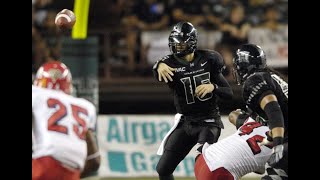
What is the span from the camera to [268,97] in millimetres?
5547

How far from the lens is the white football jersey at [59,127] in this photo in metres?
4.71

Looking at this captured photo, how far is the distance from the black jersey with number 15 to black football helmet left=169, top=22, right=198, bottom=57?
73 millimetres

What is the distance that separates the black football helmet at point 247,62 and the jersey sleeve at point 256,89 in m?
0.11

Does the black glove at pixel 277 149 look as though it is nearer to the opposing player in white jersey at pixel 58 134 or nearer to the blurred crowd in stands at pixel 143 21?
Answer: the opposing player in white jersey at pixel 58 134

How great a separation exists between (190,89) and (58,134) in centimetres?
163

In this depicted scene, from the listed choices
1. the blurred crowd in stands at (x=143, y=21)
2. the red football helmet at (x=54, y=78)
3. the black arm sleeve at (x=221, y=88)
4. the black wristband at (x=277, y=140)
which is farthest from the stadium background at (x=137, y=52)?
the red football helmet at (x=54, y=78)

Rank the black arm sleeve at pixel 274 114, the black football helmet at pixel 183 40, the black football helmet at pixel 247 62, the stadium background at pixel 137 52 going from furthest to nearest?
the stadium background at pixel 137 52
the black football helmet at pixel 183 40
the black football helmet at pixel 247 62
the black arm sleeve at pixel 274 114

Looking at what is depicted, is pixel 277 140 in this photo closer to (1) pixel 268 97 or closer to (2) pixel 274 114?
(2) pixel 274 114

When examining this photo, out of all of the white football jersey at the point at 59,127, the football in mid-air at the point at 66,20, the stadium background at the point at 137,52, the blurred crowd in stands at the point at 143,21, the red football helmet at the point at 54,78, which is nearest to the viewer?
the white football jersey at the point at 59,127

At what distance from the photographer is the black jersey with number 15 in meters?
5.96

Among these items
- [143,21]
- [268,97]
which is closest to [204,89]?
[268,97]

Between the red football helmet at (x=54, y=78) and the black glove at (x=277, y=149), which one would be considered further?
the black glove at (x=277, y=149)

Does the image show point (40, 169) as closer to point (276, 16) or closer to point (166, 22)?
point (166, 22)

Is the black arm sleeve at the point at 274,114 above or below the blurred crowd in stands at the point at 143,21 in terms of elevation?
below
